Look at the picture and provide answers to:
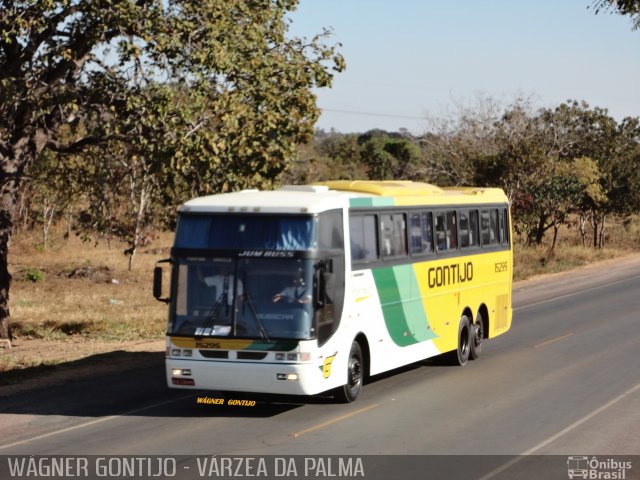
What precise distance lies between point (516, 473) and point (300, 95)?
1387cm

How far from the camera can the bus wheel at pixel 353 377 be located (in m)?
15.2

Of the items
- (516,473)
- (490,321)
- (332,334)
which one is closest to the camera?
(516,473)

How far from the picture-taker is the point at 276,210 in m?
14.2

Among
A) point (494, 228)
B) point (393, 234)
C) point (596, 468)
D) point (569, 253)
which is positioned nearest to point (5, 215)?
point (494, 228)

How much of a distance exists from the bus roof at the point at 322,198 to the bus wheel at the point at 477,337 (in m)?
2.44

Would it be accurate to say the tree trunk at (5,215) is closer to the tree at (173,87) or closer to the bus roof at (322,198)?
the tree at (173,87)

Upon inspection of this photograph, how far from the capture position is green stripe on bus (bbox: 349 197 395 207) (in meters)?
15.7

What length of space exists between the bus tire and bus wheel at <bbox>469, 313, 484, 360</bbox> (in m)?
0.20

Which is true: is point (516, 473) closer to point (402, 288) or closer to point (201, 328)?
point (201, 328)

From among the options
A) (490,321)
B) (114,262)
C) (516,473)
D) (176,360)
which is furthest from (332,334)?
(114,262)

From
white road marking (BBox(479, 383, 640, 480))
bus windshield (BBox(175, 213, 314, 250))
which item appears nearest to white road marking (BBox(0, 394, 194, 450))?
bus windshield (BBox(175, 213, 314, 250))

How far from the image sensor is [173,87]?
882 inches

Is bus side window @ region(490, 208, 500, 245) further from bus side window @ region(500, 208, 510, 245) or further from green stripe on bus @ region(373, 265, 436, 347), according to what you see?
green stripe on bus @ region(373, 265, 436, 347)

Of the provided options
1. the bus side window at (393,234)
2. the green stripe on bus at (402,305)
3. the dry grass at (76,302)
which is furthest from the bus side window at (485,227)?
the dry grass at (76,302)
